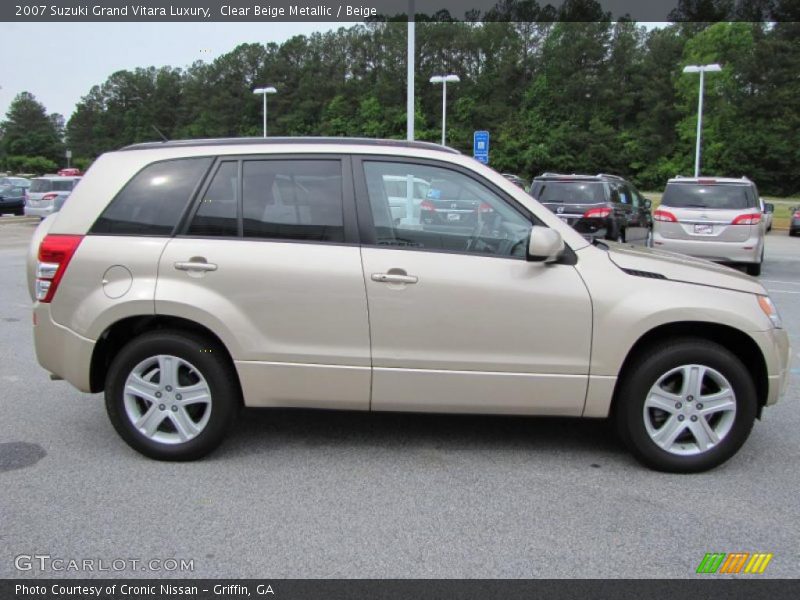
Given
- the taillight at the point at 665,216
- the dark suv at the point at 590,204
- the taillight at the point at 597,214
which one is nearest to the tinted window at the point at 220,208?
the dark suv at the point at 590,204

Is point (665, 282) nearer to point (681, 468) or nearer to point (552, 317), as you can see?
point (552, 317)

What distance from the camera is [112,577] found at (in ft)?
9.98

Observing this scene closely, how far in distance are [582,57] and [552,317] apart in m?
82.1

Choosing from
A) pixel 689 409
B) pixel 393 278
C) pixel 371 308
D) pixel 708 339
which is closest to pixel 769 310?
pixel 708 339

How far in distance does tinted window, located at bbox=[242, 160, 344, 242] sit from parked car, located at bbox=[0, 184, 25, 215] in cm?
2988

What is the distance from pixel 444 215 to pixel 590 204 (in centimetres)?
893

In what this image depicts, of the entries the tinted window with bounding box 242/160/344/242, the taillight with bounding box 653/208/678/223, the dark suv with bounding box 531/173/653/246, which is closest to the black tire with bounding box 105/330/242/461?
the tinted window with bounding box 242/160/344/242

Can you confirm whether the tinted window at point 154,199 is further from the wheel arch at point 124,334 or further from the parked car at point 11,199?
the parked car at point 11,199

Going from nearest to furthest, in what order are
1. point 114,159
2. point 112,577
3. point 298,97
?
point 112,577 < point 114,159 < point 298,97

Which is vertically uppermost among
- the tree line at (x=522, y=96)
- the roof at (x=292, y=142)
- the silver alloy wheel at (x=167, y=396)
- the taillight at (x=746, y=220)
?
the tree line at (x=522, y=96)

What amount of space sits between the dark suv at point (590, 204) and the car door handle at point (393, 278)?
27.6ft

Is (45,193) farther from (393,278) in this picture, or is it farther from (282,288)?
(393,278)

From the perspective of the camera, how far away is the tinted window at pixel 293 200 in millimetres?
4172

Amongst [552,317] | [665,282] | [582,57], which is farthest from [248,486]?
[582,57]
